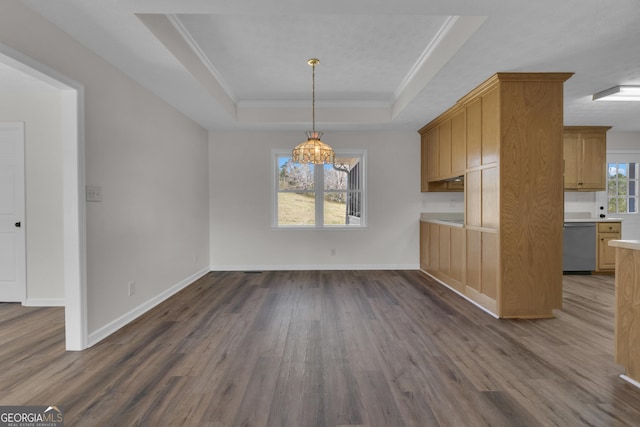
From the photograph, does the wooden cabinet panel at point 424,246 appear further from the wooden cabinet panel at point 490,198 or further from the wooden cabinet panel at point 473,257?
the wooden cabinet panel at point 490,198

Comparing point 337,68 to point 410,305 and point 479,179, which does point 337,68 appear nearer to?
point 479,179

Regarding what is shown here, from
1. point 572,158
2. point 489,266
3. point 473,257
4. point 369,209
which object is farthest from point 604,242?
point 369,209

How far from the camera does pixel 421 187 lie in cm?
532

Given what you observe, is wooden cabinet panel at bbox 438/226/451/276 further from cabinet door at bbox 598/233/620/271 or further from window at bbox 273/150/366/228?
cabinet door at bbox 598/233/620/271

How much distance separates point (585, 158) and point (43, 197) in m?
8.07

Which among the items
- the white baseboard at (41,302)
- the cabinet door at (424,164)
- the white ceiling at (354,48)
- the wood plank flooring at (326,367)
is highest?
the white ceiling at (354,48)

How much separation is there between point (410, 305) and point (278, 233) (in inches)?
109

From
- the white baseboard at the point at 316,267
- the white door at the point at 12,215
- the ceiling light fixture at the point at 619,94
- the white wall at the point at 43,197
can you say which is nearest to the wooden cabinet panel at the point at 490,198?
the ceiling light fixture at the point at 619,94

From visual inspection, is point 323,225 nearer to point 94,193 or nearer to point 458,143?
point 458,143

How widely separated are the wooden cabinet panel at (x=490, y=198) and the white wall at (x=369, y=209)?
2.05m

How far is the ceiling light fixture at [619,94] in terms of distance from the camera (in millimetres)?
3285

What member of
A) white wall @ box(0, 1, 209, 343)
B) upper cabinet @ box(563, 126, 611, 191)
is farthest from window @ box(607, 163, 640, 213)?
white wall @ box(0, 1, 209, 343)

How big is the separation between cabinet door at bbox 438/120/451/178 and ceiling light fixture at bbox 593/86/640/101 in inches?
→ 65.6

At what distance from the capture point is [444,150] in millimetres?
4391
